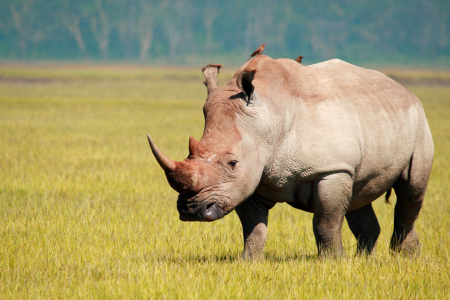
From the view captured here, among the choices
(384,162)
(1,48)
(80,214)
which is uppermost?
(1,48)

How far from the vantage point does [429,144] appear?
18.4ft

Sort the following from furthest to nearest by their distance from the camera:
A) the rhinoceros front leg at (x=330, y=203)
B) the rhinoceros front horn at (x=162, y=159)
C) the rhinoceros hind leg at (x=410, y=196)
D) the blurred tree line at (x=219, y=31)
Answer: the blurred tree line at (x=219, y=31) → the rhinoceros hind leg at (x=410, y=196) → the rhinoceros front leg at (x=330, y=203) → the rhinoceros front horn at (x=162, y=159)

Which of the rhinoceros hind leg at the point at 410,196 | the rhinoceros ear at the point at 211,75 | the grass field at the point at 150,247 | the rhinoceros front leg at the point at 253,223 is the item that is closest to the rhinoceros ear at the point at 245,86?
the rhinoceros ear at the point at 211,75

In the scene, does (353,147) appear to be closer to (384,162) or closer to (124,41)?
(384,162)

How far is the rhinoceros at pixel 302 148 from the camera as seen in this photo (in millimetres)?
4145

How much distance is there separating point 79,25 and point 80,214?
147 metres

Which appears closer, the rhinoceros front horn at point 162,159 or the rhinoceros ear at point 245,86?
the rhinoceros front horn at point 162,159

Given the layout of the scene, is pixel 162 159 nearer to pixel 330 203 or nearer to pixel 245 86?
pixel 245 86

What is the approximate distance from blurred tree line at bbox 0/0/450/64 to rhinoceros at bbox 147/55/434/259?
426ft

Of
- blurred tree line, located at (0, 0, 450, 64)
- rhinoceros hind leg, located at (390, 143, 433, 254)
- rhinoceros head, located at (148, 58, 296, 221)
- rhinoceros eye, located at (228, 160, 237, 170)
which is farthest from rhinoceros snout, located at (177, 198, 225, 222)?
blurred tree line, located at (0, 0, 450, 64)

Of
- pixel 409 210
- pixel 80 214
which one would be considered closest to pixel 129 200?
pixel 80 214

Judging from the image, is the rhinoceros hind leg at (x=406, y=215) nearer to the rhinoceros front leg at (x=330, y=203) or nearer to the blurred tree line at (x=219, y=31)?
the rhinoceros front leg at (x=330, y=203)

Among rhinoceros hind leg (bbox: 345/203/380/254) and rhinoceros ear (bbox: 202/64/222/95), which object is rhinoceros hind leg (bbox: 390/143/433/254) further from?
rhinoceros ear (bbox: 202/64/222/95)

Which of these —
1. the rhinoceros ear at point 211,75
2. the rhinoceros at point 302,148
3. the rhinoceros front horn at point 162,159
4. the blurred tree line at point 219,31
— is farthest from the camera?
the blurred tree line at point 219,31
